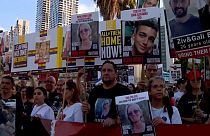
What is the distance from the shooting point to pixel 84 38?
9.49 meters

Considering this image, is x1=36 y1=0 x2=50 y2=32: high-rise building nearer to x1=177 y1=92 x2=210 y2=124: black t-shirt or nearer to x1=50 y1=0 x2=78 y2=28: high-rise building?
x1=50 y1=0 x2=78 y2=28: high-rise building

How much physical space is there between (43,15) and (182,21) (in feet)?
157

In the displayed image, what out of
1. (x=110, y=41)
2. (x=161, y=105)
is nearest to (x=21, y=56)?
(x=110, y=41)

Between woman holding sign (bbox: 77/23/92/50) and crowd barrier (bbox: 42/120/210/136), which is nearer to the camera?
crowd barrier (bbox: 42/120/210/136)

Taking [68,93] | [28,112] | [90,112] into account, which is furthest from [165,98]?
[28,112]

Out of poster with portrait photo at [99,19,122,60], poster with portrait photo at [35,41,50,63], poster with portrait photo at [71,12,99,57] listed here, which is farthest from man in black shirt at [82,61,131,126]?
poster with portrait photo at [35,41,50,63]

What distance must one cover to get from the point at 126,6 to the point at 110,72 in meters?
19.3

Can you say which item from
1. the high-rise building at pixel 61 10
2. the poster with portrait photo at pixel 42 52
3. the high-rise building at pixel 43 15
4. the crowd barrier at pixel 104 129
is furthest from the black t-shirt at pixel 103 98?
the high-rise building at pixel 43 15

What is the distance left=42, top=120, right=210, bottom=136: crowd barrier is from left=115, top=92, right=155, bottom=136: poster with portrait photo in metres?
0.19

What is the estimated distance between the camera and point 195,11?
500 centimetres

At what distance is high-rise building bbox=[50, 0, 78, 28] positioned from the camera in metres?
41.0

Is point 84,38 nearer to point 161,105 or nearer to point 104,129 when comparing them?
point 104,129

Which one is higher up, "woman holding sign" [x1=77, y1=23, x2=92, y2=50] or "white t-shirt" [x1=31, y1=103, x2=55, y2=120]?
"woman holding sign" [x1=77, y1=23, x2=92, y2=50]

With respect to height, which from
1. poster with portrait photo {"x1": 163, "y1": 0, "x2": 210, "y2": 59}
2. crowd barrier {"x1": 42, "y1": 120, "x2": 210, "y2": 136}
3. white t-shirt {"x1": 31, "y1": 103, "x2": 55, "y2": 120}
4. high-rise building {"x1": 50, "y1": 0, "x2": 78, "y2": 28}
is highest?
high-rise building {"x1": 50, "y1": 0, "x2": 78, "y2": 28}
